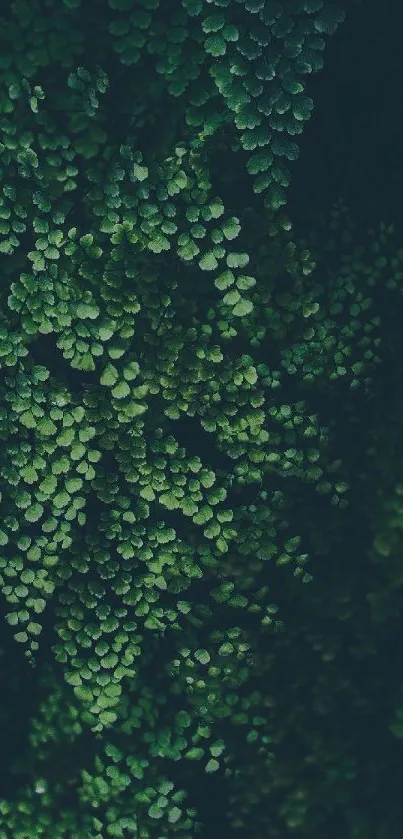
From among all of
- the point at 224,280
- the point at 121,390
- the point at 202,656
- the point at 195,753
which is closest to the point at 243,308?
the point at 224,280

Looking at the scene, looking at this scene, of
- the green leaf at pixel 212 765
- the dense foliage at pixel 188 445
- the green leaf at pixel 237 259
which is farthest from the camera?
the green leaf at pixel 212 765

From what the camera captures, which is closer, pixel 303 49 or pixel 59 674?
pixel 303 49

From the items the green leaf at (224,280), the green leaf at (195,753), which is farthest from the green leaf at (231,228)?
the green leaf at (195,753)

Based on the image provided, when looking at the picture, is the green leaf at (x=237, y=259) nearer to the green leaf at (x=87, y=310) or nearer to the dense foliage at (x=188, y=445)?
the dense foliage at (x=188, y=445)

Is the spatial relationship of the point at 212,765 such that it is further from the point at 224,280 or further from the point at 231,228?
the point at 231,228

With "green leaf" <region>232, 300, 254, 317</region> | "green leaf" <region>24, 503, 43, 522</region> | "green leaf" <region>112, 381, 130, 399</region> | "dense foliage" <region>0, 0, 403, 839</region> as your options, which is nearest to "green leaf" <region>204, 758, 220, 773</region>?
"dense foliage" <region>0, 0, 403, 839</region>

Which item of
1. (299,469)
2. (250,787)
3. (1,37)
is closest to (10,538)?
(299,469)

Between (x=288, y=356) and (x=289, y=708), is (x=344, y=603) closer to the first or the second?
(x=289, y=708)

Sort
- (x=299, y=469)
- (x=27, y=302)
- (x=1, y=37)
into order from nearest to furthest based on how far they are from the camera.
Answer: (x=1, y=37) → (x=27, y=302) → (x=299, y=469)
